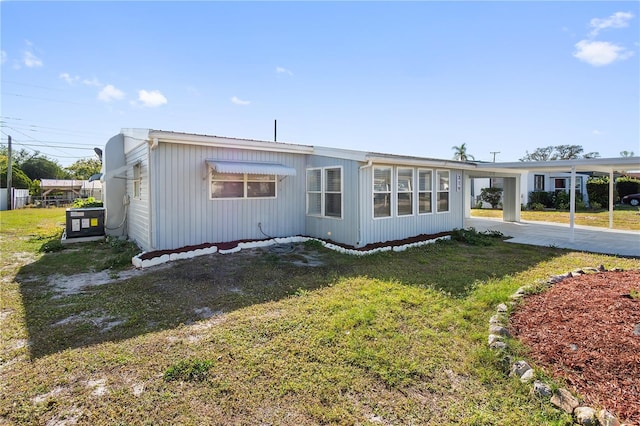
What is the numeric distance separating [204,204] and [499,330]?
6656mm

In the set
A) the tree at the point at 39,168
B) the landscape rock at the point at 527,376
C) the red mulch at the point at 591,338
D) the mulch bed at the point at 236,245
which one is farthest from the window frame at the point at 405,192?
the tree at the point at 39,168

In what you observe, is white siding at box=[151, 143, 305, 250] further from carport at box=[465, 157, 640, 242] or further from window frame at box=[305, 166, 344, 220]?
carport at box=[465, 157, 640, 242]

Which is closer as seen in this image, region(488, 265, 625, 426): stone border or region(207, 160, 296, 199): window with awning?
region(488, 265, 625, 426): stone border

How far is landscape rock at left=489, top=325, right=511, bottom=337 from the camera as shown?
3558 mm

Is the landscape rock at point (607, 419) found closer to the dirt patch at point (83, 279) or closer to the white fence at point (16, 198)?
the dirt patch at point (83, 279)

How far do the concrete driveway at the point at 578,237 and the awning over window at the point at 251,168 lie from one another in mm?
7016

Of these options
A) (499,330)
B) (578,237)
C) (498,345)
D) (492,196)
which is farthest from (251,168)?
(492,196)

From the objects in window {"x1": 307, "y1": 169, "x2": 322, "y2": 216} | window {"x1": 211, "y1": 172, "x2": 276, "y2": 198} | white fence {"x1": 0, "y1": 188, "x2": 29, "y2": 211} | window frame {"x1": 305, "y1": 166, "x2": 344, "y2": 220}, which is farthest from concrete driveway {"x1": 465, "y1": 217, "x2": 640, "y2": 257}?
white fence {"x1": 0, "y1": 188, "x2": 29, "y2": 211}

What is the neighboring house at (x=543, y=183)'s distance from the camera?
74.8 ft

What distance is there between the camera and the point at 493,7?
839cm

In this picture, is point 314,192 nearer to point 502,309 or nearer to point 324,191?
point 324,191

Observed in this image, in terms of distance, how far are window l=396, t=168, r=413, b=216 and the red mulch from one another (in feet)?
16.1

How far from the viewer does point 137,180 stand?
8922 millimetres

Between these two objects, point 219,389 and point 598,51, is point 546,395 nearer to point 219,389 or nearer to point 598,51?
point 219,389
